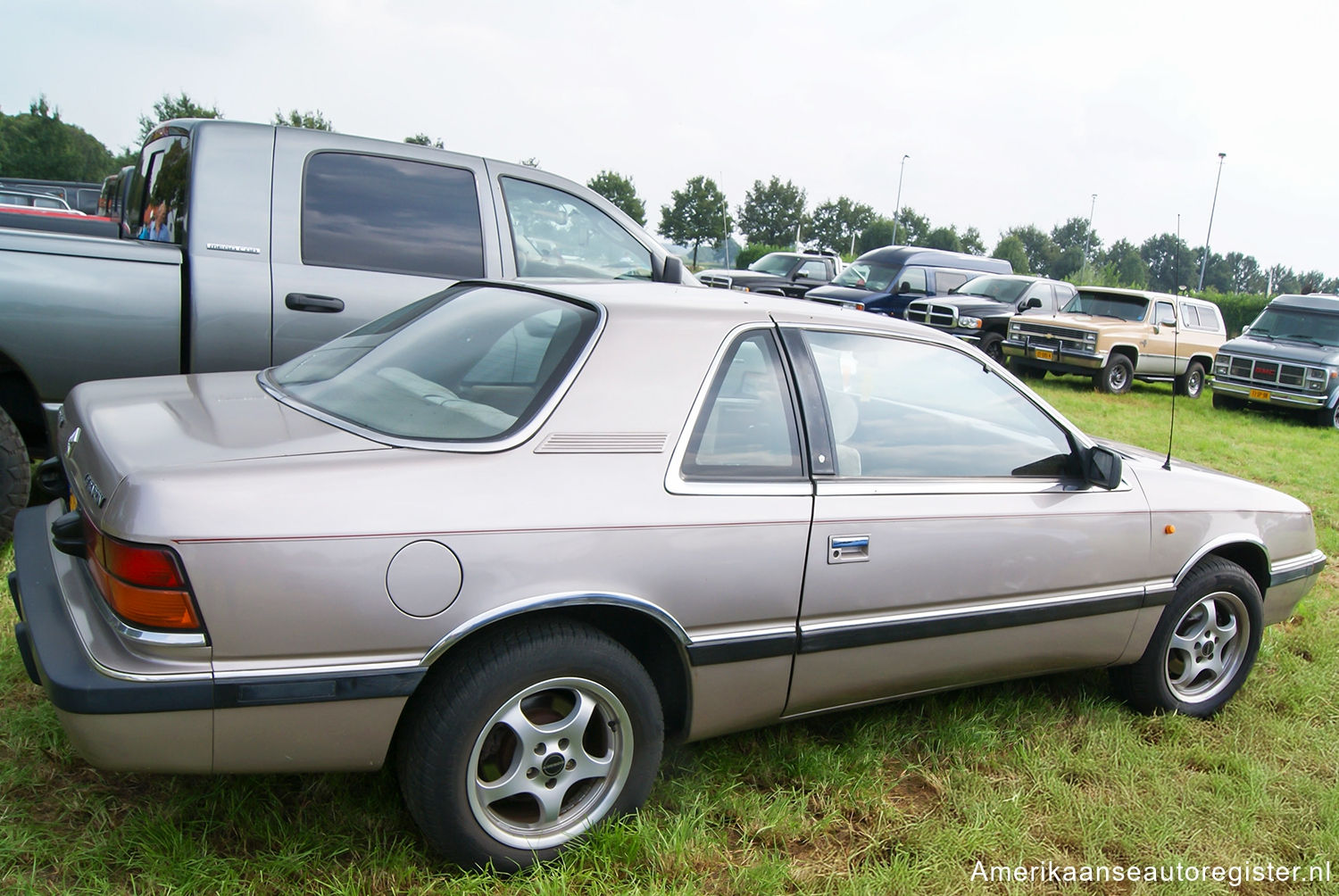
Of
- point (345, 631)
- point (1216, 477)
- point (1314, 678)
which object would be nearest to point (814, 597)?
point (345, 631)

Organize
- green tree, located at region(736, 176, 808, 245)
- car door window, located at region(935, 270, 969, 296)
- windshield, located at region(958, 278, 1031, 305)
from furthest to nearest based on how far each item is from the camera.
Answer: green tree, located at region(736, 176, 808, 245)
car door window, located at region(935, 270, 969, 296)
windshield, located at region(958, 278, 1031, 305)

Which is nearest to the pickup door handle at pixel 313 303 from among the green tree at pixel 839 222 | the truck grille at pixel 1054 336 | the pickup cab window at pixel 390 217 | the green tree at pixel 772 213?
the pickup cab window at pixel 390 217

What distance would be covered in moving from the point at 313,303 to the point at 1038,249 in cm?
10533

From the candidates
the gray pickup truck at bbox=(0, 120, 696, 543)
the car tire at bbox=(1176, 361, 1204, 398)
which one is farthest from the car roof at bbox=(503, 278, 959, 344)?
the car tire at bbox=(1176, 361, 1204, 398)

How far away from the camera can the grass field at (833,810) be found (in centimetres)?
231

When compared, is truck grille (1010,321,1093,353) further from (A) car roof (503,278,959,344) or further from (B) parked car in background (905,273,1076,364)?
(A) car roof (503,278,959,344)

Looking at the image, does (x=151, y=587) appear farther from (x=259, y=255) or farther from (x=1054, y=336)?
(x=1054, y=336)

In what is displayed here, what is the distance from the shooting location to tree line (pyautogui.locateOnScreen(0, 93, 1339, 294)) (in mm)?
48781

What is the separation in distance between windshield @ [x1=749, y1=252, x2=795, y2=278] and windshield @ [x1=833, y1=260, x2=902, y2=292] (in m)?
2.87

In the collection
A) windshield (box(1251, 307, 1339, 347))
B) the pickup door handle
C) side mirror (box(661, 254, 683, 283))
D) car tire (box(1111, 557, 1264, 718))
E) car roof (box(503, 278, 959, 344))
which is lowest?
car tire (box(1111, 557, 1264, 718))

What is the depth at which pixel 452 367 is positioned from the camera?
269 centimetres

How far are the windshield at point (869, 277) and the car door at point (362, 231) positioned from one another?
1281cm

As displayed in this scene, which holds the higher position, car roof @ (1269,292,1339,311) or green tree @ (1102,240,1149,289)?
green tree @ (1102,240,1149,289)

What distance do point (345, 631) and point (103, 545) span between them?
1.73 ft
